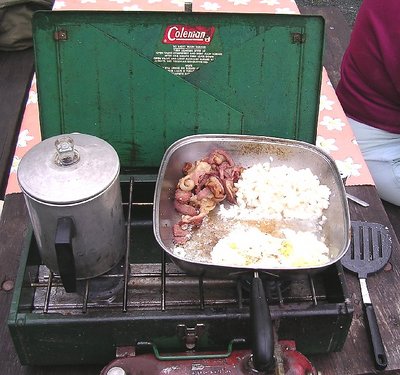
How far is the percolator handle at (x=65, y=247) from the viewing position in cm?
111

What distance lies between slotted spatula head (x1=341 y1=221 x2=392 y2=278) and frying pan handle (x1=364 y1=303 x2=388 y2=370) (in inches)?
4.9

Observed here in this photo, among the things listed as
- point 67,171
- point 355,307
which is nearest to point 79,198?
point 67,171

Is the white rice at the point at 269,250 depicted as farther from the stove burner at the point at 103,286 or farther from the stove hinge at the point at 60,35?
the stove hinge at the point at 60,35

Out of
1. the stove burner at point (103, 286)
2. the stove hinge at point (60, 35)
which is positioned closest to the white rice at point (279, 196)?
the stove burner at point (103, 286)

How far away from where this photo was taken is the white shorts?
2418 mm

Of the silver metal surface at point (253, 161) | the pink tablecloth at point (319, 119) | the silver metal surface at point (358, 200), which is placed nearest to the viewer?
the silver metal surface at point (253, 161)

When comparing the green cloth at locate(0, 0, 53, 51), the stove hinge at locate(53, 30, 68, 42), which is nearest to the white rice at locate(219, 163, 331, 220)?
the stove hinge at locate(53, 30, 68, 42)

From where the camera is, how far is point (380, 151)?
8.11 feet

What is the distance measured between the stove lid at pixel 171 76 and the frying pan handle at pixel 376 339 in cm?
58

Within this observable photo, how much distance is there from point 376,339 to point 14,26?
2.35 m

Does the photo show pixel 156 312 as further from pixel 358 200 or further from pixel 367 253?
pixel 358 200

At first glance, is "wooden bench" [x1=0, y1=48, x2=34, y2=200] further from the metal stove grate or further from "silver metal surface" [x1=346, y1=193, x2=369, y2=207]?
"silver metal surface" [x1=346, y1=193, x2=369, y2=207]

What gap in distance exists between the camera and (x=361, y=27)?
7.75 ft

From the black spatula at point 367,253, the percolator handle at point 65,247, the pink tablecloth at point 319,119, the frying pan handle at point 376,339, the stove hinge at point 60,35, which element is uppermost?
the stove hinge at point 60,35
